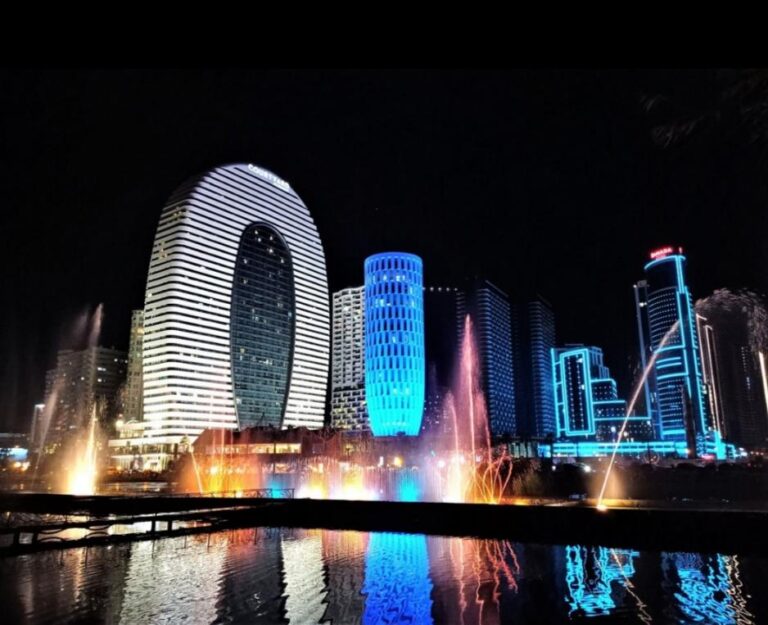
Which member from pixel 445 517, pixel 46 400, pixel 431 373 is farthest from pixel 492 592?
pixel 46 400

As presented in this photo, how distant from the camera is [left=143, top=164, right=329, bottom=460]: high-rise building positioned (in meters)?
136

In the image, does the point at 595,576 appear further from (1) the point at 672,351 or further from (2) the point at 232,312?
(1) the point at 672,351

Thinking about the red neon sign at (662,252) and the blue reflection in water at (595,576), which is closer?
the blue reflection in water at (595,576)

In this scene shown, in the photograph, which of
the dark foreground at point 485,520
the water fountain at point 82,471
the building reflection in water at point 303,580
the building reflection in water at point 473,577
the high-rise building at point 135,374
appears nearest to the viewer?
the building reflection in water at point 303,580

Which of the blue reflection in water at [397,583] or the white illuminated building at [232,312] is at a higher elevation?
the white illuminated building at [232,312]

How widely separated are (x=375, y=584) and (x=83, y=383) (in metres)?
183

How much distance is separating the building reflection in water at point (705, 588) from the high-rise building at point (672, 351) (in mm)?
148818

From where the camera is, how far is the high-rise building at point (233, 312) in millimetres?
135500

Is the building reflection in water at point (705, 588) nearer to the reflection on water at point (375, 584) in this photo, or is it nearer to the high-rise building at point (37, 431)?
the reflection on water at point (375, 584)

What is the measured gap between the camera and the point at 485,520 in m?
23.0

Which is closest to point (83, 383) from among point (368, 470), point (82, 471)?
point (82, 471)

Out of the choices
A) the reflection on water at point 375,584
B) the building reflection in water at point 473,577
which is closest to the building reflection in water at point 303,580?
the reflection on water at point 375,584

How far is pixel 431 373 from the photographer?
182 m

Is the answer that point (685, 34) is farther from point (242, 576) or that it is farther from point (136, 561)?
point (136, 561)
